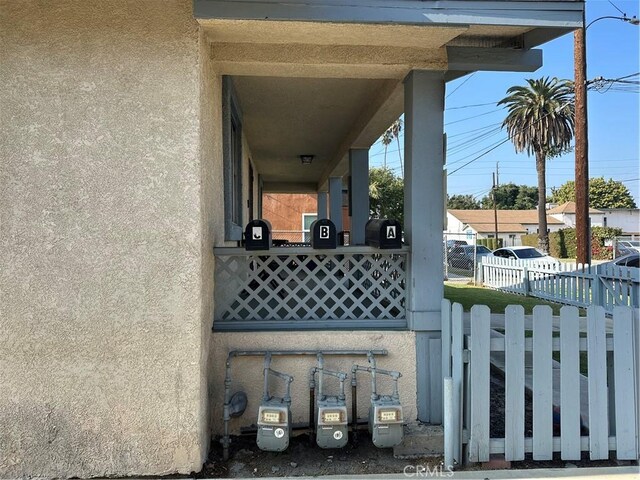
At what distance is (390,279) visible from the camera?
396cm

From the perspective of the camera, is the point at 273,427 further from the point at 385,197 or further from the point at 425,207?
the point at 385,197

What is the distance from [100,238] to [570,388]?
12.0 ft

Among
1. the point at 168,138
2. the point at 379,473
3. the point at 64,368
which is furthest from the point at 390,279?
the point at 64,368

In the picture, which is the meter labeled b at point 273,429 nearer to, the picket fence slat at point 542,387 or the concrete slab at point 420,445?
the concrete slab at point 420,445

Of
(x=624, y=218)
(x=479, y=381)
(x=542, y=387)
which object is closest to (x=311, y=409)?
(x=479, y=381)

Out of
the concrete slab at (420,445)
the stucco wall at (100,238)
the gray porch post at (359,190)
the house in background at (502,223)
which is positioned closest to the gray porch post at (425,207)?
the concrete slab at (420,445)

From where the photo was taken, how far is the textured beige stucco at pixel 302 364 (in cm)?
367

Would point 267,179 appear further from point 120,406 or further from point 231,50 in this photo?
point 120,406

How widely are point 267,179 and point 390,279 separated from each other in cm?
942

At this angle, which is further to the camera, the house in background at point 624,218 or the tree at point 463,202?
the tree at point 463,202

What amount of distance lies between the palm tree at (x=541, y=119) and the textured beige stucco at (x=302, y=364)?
29.8 m

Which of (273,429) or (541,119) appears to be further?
(541,119)

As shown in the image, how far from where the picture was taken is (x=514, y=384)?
3.24m

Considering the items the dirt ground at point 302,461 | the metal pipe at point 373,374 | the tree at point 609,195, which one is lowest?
the dirt ground at point 302,461
